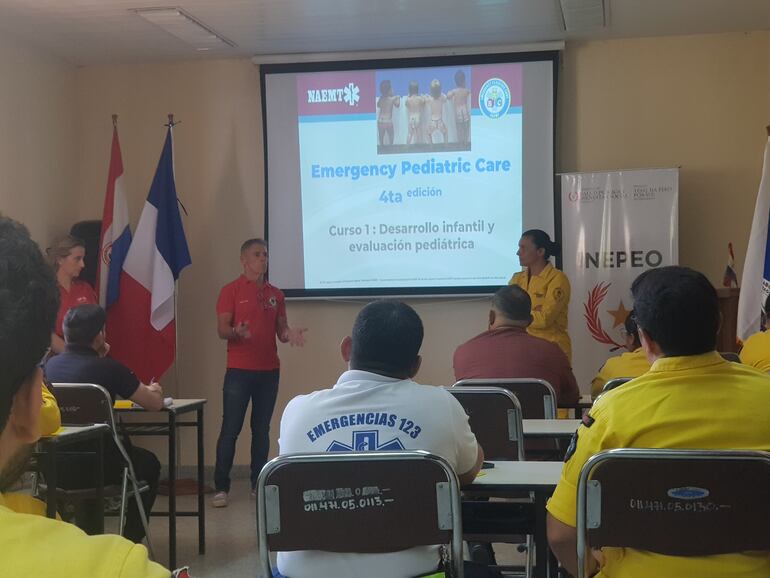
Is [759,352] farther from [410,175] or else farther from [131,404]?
[410,175]

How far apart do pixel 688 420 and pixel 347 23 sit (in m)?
4.77

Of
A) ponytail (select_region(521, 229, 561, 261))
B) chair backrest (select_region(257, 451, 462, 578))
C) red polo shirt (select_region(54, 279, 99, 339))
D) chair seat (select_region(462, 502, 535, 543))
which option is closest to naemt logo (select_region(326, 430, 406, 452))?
chair backrest (select_region(257, 451, 462, 578))

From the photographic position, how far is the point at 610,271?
6371mm

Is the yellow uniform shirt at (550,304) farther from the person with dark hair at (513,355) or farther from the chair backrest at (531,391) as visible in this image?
the chair backrest at (531,391)

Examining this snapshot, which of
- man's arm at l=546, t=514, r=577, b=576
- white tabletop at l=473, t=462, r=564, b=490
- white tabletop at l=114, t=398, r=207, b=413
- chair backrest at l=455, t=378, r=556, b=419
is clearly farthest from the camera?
white tabletop at l=114, t=398, r=207, b=413

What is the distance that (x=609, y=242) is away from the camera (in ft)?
20.9

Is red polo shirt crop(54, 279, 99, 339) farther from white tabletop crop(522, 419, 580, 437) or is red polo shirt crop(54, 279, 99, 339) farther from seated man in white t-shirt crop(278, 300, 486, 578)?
seated man in white t-shirt crop(278, 300, 486, 578)

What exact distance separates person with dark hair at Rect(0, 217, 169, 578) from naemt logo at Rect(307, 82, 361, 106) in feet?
20.3

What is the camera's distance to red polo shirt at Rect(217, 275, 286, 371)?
6.32m

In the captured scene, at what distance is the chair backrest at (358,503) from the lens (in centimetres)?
216

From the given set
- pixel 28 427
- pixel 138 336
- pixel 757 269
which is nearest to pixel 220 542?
pixel 138 336

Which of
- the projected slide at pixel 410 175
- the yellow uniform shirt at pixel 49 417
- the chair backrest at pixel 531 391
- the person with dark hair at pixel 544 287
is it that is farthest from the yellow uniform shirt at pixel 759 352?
the yellow uniform shirt at pixel 49 417

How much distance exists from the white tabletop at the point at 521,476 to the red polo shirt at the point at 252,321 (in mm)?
3749

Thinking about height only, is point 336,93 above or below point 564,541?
above
